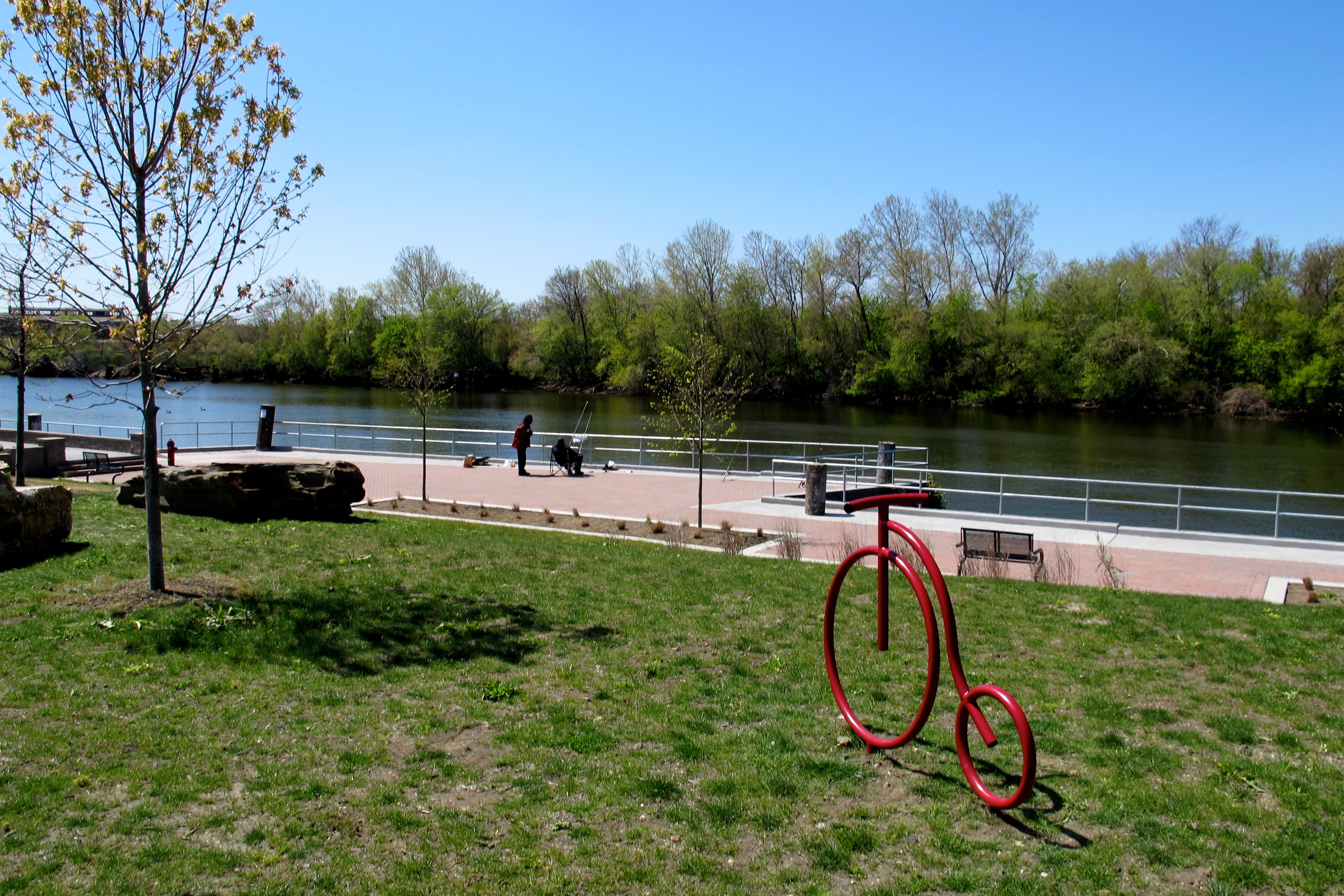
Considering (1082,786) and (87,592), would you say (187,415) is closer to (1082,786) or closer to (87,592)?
(87,592)

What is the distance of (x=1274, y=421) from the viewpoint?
63938 mm

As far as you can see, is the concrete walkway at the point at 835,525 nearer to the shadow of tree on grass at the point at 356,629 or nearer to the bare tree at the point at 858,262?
the shadow of tree on grass at the point at 356,629

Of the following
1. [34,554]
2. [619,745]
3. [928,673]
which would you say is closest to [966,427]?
[34,554]

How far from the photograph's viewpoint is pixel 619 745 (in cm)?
562

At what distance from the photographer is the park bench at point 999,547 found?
12977mm

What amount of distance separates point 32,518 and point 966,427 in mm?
55654

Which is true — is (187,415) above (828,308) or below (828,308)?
below

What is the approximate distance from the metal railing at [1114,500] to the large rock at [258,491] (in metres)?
9.71

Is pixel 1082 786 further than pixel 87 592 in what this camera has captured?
No

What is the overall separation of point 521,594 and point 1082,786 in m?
5.56

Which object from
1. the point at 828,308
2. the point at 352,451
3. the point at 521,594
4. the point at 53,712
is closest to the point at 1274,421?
the point at 828,308

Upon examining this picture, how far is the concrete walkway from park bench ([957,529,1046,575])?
18 cm

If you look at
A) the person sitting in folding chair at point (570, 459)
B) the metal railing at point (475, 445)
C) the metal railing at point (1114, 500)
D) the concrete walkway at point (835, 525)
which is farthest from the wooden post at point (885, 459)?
the metal railing at point (475, 445)

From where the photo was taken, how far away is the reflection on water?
4091 centimetres
